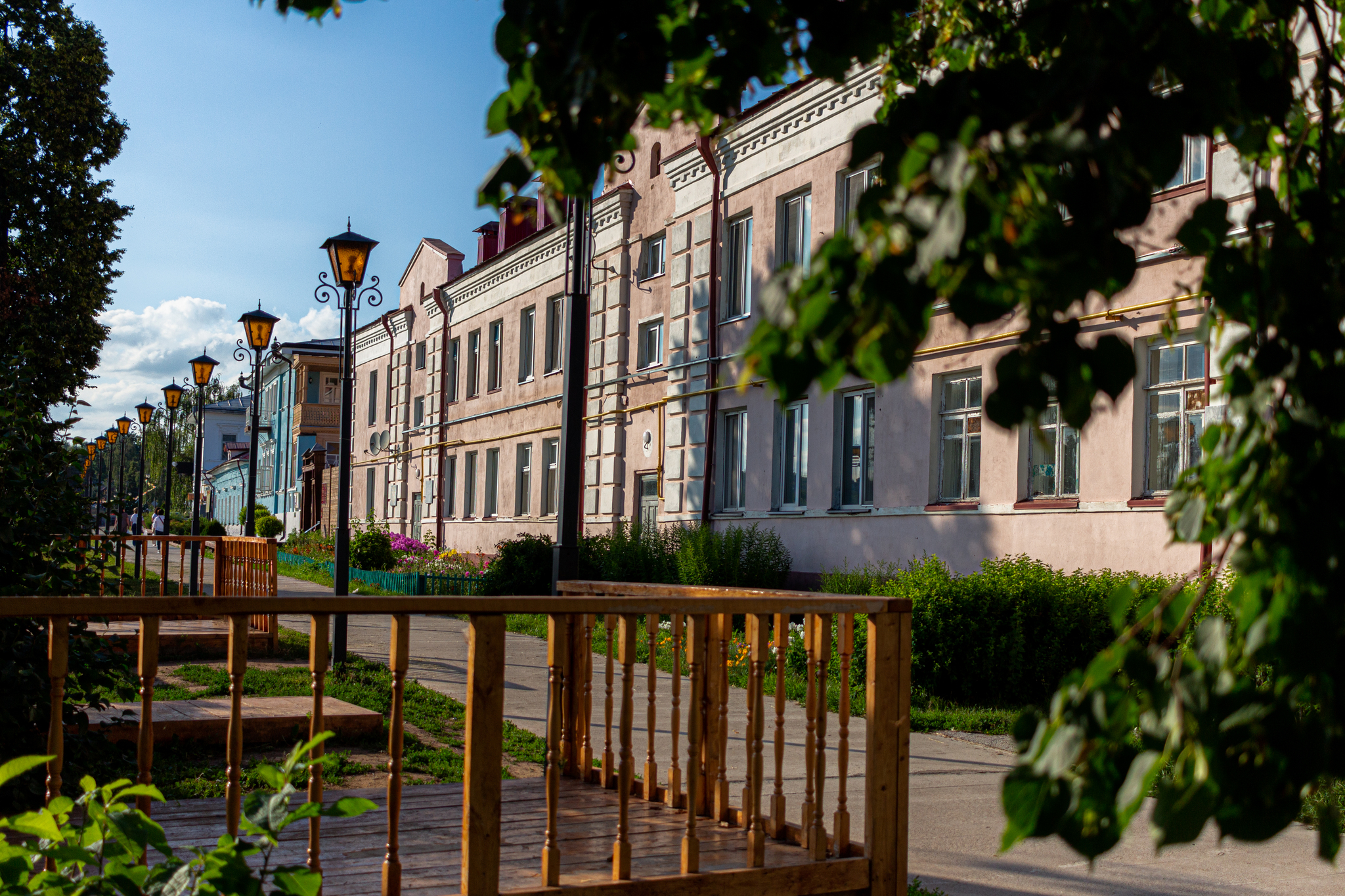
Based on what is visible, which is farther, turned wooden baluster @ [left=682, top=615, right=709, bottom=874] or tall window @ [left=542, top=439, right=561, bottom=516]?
tall window @ [left=542, top=439, right=561, bottom=516]

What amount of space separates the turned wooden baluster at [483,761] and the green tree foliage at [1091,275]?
205 cm

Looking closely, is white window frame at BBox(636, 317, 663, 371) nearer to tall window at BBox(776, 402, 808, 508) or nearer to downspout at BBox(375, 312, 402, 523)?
tall window at BBox(776, 402, 808, 508)

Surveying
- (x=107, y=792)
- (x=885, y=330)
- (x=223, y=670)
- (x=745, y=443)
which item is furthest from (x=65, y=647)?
(x=745, y=443)

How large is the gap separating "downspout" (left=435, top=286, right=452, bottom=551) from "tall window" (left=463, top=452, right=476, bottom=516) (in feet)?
4.03

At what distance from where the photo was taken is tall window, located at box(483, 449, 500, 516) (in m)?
27.3

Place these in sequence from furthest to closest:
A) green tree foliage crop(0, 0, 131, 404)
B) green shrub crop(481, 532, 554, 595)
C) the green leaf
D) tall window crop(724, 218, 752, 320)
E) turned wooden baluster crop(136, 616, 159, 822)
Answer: green tree foliage crop(0, 0, 131, 404) < green shrub crop(481, 532, 554, 595) < tall window crop(724, 218, 752, 320) < turned wooden baluster crop(136, 616, 159, 822) < the green leaf

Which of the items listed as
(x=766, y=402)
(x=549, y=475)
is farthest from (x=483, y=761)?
(x=549, y=475)

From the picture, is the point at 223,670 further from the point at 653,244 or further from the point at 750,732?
the point at 653,244

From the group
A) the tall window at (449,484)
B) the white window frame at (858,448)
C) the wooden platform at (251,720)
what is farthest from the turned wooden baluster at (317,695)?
the tall window at (449,484)

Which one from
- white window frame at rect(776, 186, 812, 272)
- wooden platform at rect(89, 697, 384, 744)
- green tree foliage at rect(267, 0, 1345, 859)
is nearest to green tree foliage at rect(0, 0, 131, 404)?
white window frame at rect(776, 186, 812, 272)

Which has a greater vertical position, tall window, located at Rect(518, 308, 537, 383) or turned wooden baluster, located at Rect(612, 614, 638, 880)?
tall window, located at Rect(518, 308, 537, 383)

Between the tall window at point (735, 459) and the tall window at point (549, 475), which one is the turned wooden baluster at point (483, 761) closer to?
the tall window at point (735, 459)

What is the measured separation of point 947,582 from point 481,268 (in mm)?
19033

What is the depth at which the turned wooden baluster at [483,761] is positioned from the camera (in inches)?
139
